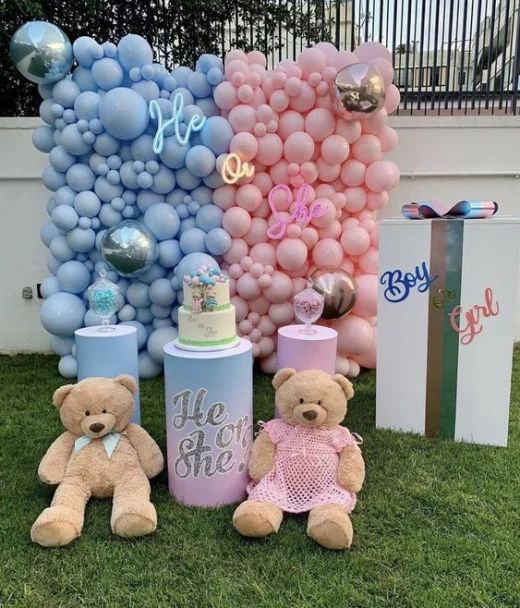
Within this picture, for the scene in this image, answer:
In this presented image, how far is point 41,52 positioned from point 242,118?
1396 mm

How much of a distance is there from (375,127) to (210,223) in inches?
53.5

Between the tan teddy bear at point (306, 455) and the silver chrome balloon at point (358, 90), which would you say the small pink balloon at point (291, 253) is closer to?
the silver chrome balloon at point (358, 90)

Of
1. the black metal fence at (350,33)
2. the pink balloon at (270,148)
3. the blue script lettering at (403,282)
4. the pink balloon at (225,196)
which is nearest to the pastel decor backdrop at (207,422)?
the blue script lettering at (403,282)

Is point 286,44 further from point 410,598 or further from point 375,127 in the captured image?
point 410,598

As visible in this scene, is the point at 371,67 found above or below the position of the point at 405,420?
above

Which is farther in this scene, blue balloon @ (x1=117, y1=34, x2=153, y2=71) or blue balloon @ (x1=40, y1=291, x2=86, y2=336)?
blue balloon @ (x1=40, y1=291, x2=86, y2=336)

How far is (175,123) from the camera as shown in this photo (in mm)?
3723

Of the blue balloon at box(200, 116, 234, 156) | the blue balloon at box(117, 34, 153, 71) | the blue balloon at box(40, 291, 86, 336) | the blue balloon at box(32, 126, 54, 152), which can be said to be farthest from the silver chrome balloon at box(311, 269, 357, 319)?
the blue balloon at box(32, 126, 54, 152)

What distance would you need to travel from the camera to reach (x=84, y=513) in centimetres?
233

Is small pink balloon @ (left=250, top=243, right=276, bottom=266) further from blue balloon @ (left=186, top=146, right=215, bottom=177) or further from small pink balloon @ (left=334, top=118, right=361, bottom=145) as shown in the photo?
small pink balloon @ (left=334, top=118, right=361, bottom=145)

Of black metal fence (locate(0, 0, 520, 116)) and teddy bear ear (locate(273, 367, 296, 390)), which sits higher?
black metal fence (locate(0, 0, 520, 116))

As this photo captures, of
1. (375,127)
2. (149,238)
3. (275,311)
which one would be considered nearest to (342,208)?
(375,127)

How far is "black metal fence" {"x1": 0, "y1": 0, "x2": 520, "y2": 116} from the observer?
5.14 metres

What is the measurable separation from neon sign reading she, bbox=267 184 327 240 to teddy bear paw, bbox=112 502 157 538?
2208 mm
